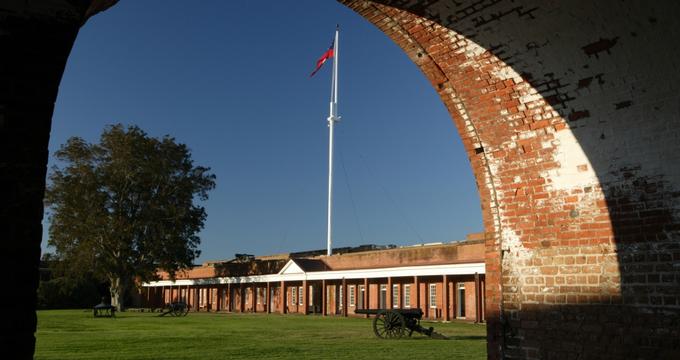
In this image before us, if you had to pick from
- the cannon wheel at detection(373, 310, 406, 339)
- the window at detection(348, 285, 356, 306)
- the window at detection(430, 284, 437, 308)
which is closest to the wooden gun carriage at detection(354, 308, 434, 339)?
the cannon wheel at detection(373, 310, 406, 339)

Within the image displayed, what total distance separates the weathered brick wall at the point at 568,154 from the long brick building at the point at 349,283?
24.8 metres

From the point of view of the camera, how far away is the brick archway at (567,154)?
490cm

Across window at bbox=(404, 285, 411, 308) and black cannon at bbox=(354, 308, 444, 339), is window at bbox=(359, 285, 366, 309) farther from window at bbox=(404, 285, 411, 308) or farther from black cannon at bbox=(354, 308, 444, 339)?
black cannon at bbox=(354, 308, 444, 339)

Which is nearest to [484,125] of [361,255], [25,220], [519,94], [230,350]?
[519,94]

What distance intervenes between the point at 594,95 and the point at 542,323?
77.9 inches

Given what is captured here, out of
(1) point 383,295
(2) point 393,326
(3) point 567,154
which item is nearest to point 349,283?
(1) point 383,295

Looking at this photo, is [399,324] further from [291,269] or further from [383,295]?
[291,269]

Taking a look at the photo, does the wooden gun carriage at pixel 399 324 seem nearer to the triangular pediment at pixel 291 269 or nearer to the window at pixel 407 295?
the window at pixel 407 295

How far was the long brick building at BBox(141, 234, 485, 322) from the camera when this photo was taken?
109ft

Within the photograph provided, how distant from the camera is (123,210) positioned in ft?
141

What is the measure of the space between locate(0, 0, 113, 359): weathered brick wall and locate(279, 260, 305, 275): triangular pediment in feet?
134

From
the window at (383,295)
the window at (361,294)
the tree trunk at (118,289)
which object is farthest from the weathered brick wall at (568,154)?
the tree trunk at (118,289)

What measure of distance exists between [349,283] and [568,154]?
118ft

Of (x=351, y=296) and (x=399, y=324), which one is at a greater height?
(x=351, y=296)
